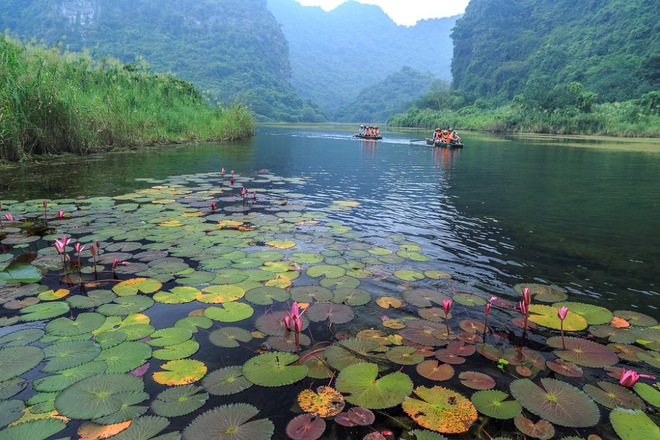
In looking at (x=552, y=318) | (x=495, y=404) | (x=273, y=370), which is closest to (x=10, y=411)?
(x=273, y=370)

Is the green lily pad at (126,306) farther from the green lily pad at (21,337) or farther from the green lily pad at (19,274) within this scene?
the green lily pad at (19,274)

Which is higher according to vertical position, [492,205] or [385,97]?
[385,97]

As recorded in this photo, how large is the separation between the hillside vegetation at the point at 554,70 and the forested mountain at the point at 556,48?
168 millimetres

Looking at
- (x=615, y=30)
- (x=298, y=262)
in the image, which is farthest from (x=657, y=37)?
(x=298, y=262)

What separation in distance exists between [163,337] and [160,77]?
2612 cm

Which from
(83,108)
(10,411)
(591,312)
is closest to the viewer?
(10,411)

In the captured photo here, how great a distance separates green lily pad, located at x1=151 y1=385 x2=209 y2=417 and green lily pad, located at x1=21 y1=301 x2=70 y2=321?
1592mm

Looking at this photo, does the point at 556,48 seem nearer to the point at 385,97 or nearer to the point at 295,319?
the point at 385,97

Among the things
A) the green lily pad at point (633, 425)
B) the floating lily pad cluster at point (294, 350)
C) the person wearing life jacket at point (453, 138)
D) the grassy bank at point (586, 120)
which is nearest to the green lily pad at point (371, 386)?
the floating lily pad cluster at point (294, 350)

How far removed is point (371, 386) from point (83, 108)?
1438cm

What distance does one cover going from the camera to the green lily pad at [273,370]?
98.3 inches

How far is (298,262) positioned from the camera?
473 centimetres

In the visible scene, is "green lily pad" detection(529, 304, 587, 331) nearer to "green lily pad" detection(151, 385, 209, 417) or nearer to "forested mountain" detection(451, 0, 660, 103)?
"green lily pad" detection(151, 385, 209, 417)

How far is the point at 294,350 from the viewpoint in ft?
9.50
